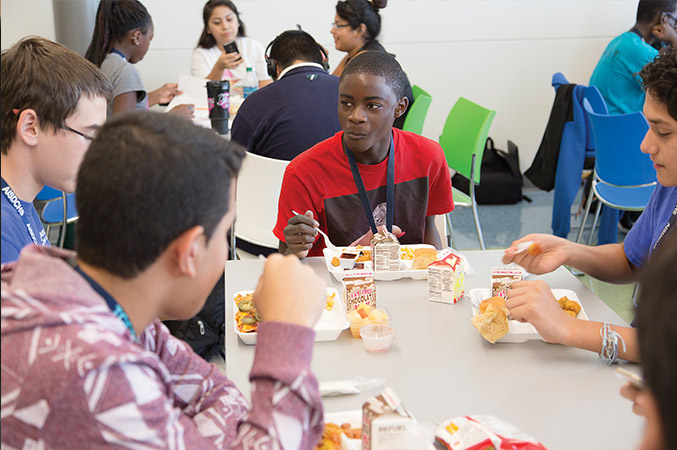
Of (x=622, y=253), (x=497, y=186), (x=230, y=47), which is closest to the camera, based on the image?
(x=622, y=253)

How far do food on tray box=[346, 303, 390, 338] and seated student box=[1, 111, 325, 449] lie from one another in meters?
0.55

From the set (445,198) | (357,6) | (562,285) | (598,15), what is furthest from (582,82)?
(562,285)

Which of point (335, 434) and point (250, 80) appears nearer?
point (335, 434)

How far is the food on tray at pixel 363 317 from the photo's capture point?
1.50 m

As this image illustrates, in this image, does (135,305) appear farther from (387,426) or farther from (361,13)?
(361,13)

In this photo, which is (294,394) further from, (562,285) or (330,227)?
(330,227)

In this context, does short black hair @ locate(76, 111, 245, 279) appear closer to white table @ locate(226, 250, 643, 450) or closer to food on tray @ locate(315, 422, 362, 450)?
food on tray @ locate(315, 422, 362, 450)

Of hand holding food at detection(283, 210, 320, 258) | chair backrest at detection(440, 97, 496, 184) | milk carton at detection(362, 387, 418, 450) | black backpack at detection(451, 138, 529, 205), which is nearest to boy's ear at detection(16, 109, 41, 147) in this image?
hand holding food at detection(283, 210, 320, 258)

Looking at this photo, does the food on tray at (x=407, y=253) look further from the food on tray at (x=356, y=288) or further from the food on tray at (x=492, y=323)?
the food on tray at (x=492, y=323)

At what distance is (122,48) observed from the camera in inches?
148

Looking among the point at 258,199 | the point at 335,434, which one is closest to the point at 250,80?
the point at 258,199

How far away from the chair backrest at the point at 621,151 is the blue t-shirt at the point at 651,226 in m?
1.52

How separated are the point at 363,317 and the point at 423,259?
398mm

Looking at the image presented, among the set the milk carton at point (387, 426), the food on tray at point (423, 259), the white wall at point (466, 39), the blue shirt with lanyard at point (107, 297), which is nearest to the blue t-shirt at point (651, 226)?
the food on tray at point (423, 259)
